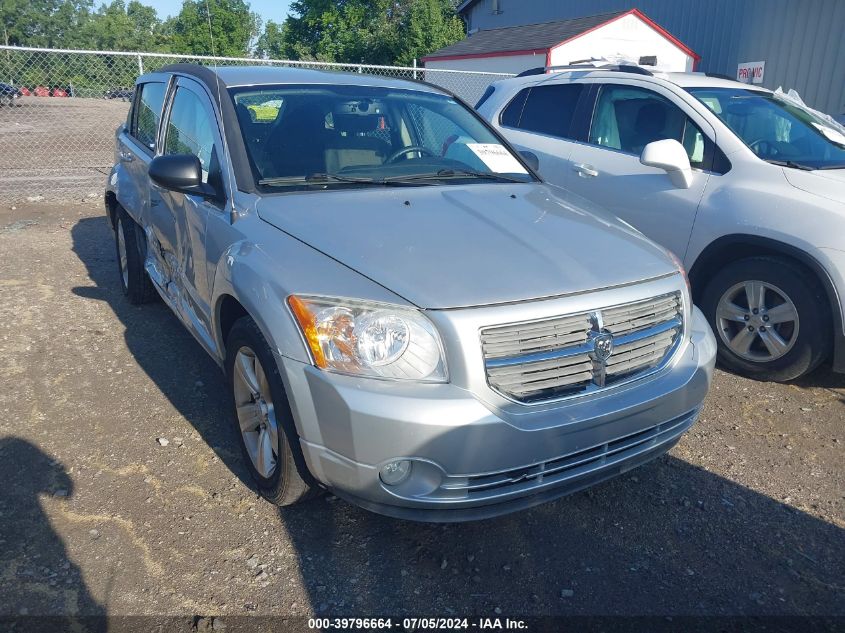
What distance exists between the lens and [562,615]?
8.29 ft

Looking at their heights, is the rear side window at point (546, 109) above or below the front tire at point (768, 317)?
above

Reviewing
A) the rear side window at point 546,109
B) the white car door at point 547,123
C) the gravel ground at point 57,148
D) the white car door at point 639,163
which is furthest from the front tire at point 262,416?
the gravel ground at point 57,148

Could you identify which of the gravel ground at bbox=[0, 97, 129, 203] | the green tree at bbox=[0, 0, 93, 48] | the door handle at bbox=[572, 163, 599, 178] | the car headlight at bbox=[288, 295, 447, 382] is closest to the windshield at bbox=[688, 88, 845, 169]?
the door handle at bbox=[572, 163, 599, 178]

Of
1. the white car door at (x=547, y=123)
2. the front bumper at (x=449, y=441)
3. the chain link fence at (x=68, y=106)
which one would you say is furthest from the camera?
the chain link fence at (x=68, y=106)

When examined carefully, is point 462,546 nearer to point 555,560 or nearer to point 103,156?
point 555,560

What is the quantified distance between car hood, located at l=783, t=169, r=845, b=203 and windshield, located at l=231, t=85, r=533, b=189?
164 cm

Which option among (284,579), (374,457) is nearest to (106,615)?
(284,579)

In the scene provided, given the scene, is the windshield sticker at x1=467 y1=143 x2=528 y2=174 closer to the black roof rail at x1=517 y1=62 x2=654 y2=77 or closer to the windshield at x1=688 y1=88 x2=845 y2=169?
the windshield at x1=688 y1=88 x2=845 y2=169

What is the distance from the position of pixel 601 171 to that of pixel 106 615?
4.30m

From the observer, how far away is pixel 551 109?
5941 millimetres

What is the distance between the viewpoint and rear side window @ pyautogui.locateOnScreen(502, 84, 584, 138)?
577 cm

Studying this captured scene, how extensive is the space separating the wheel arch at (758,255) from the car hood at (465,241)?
4.33 ft

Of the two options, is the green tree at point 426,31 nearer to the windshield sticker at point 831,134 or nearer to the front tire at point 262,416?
the windshield sticker at point 831,134

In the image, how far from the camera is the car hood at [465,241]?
8.36ft
